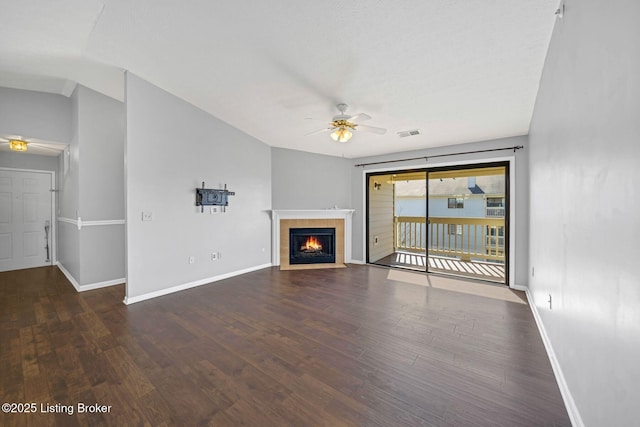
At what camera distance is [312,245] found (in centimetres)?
584

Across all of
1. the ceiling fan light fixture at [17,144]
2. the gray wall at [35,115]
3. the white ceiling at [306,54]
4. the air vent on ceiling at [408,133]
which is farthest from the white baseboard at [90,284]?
the air vent on ceiling at [408,133]

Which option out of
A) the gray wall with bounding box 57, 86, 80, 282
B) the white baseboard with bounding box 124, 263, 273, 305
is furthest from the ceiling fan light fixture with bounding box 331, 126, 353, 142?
the gray wall with bounding box 57, 86, 80, 282

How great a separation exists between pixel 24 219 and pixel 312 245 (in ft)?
19.5

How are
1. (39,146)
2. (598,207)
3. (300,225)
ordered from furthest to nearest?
(300,225) → (39,146) → (598,207)

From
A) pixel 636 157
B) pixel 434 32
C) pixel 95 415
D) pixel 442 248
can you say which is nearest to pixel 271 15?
pixel 434 32

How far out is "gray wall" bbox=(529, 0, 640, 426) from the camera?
3.02ft

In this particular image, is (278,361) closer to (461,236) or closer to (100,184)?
(100,184)

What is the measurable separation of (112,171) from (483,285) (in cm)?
651

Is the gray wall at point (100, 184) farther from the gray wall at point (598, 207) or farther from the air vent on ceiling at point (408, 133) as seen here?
the gray wall at point (598, 207)

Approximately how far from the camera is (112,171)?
4.20m

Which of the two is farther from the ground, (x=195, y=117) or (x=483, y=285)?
(x=195, y=117)

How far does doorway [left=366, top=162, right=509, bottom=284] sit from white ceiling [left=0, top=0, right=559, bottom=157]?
176cm

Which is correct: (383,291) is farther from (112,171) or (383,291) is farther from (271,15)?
(112,171)

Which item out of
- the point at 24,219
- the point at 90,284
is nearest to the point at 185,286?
the point at 90,284
